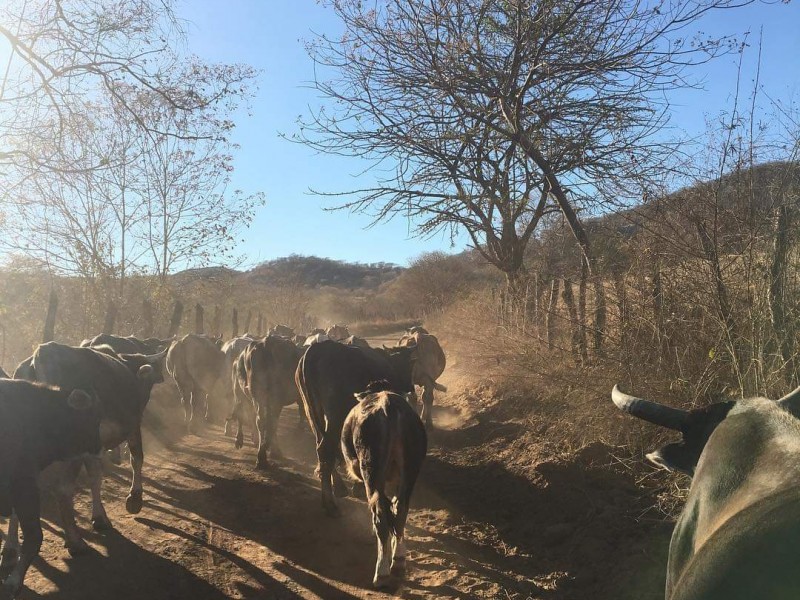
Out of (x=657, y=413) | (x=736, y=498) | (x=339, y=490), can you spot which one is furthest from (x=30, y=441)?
(x=736, y=498)

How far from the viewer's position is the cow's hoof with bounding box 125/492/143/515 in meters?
6.85

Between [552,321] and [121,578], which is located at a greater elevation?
[552,321]

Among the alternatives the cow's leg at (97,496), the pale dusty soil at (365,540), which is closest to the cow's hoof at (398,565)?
the pale dusty soil at (365,540)

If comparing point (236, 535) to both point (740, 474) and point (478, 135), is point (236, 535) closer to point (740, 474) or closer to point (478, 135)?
point (740, 474)

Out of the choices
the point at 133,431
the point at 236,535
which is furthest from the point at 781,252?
the point at 133,431

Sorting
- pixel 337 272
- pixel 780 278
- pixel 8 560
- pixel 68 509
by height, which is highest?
pixel 337 272

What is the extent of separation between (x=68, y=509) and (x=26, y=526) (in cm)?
87

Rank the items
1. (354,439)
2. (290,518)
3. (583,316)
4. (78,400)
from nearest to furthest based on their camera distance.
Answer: (78,400)
(354,439)
(290,518)
(583,316)

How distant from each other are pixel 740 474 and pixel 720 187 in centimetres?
500

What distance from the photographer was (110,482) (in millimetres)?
8617

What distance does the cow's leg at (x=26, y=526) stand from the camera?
4.65 meters

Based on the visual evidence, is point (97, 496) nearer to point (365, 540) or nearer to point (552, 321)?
point (365, 540)

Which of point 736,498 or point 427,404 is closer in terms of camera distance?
point 736,498

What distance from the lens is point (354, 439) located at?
18.1ft
